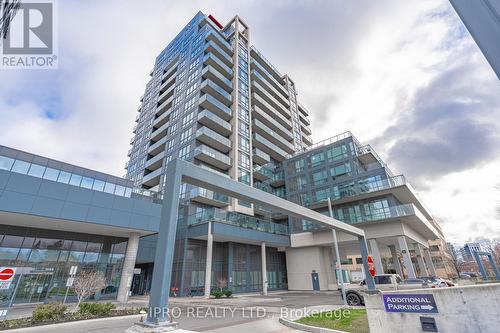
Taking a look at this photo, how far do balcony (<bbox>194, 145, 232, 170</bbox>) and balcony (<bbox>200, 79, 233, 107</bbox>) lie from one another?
1252 cm

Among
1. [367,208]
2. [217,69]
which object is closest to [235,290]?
[367,208]

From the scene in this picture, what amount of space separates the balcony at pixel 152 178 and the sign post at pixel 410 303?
40.8m

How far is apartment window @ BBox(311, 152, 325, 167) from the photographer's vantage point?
40.7 meters

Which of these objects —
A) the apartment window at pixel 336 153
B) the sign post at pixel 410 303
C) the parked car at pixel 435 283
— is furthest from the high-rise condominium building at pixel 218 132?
the sign post at pixel 410 303

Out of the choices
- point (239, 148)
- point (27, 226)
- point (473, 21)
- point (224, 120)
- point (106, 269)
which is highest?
point (224, 120)

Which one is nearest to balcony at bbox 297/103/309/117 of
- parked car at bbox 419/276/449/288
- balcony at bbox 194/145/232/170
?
balcony at bbox 194/145/232/170

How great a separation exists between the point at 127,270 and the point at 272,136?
36.8 meters

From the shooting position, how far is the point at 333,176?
3812 centimetres

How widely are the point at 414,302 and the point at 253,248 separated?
31017mm

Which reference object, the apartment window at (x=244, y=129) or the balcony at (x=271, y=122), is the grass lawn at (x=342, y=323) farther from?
the balcony at (x=271, y=122)

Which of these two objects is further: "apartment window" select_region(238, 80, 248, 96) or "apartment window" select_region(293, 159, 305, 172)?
"apartment window" select_region(238, 80, 248, 96)

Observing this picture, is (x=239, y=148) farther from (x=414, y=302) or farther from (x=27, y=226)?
(x=414, y=302)

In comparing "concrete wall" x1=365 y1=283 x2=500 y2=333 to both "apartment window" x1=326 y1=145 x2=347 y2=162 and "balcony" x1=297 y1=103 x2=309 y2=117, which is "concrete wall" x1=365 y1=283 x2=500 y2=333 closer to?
"apartment window" x1=326 y1=145 x2=347 y2=162

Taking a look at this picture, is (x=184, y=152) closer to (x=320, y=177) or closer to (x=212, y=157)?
(x=212, y=157)
